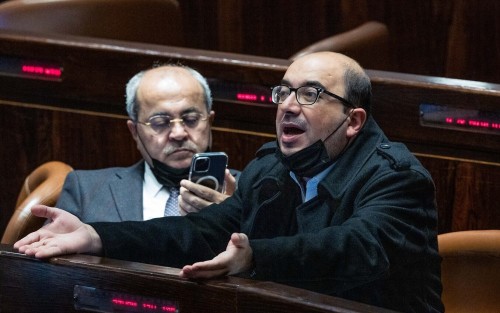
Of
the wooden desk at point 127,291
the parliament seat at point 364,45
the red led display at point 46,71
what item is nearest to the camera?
the wooden desk at point 127,291

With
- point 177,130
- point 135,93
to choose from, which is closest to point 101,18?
point 135,93

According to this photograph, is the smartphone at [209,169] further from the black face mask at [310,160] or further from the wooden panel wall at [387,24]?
the wooden panel wall at [387,24]

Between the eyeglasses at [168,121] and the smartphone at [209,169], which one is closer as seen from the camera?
the smartphone at [209,169]

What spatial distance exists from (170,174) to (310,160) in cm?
44

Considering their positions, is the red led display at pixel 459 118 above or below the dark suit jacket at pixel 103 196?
above

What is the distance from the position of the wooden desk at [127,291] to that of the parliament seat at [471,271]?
0.49 meters

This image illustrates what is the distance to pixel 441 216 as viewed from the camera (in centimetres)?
207

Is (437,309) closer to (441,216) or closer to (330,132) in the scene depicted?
(330,132)

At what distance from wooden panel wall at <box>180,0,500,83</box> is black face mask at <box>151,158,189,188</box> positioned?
90cm

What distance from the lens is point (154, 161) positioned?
6.48ft

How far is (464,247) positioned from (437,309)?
0.23m

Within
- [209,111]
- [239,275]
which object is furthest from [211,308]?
[209,111]

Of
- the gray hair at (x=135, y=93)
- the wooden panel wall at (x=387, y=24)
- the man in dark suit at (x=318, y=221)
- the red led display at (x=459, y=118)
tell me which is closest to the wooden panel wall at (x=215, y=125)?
the red led display at (x=459, y=118)

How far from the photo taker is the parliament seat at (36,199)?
195 centimetres
